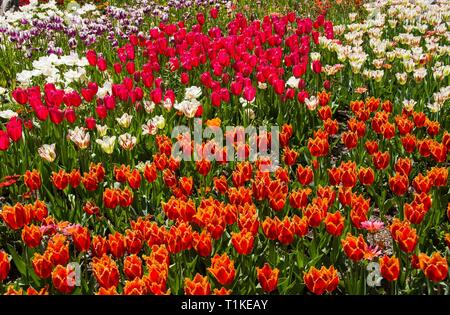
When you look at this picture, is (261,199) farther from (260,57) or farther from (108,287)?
(260,57)

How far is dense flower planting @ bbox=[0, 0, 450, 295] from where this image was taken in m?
2.81

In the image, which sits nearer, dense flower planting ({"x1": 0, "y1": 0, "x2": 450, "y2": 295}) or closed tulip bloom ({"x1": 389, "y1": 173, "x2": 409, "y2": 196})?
dense flower planting ({"x1": 0, "y1": 0, "x2": 450, "y2": 295})

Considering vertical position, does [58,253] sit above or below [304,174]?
above

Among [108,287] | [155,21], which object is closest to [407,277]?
[108,287]

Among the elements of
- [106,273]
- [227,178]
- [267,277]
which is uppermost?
[106,273]

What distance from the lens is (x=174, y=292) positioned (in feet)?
9.49

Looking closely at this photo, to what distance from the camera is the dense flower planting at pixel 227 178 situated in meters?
2.81

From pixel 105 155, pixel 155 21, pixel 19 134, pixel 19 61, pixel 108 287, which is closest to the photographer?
pixel 108 287

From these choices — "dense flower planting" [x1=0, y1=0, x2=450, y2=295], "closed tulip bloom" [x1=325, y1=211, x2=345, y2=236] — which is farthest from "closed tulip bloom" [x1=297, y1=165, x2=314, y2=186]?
"closed tulip bloom" [x1=325, y1=211, x2=345, y2=236]

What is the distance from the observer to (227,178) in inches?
177

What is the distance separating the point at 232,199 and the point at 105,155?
1.66 metres

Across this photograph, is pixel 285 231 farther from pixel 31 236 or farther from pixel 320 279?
pixel 31 236

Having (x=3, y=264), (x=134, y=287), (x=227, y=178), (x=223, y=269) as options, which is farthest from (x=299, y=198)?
(x=3, y=264)

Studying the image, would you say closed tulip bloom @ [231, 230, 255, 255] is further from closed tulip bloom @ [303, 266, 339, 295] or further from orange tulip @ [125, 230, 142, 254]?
orange tulip @ [125, 230, 142, 254]
